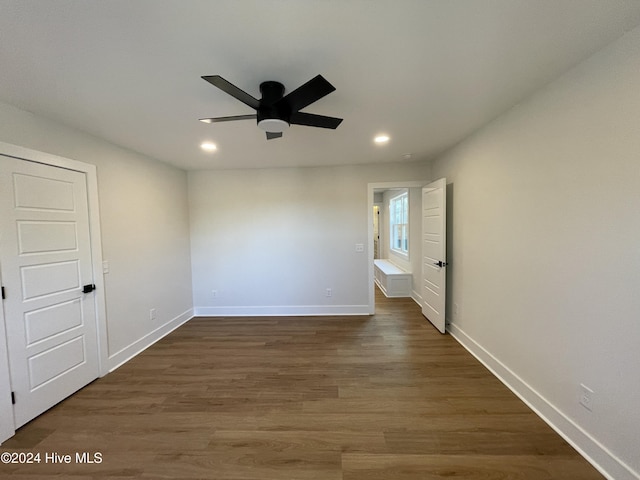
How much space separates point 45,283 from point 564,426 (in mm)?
4128

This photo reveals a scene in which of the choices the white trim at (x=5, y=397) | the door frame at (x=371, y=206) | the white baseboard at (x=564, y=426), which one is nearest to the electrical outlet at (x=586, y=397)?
the white baseboard at (x=564, y=426)

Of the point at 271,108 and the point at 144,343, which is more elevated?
the point at 271,108

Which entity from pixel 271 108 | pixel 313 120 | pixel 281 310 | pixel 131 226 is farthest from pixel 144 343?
pixel 313 120

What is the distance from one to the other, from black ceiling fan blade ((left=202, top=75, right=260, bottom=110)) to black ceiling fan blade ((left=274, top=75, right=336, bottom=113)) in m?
0.16

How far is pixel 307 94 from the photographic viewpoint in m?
1.47

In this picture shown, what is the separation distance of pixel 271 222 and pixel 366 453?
3246 millimetres

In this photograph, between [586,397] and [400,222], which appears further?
[400,222]

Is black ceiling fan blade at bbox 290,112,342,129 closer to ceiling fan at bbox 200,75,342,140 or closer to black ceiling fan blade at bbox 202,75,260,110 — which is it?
ceiling fan at bbox 200,75,342,140

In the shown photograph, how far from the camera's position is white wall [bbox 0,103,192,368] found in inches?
85.4

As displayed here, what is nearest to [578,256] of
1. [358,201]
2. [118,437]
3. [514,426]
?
[514,426]

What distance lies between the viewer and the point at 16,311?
1871mm

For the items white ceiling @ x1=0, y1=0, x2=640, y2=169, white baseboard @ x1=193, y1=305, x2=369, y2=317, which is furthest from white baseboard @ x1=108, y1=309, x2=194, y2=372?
white ceiling @ x1=0, y1=0, x2=640, y2=169

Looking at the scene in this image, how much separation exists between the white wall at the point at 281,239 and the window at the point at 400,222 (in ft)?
5.67

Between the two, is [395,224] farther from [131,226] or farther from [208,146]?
[131,226]
